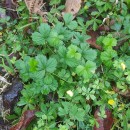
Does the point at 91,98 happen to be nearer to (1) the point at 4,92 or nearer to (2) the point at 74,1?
(1) the point at 4,92

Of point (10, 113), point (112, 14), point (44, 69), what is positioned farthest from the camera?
point (112, 14)

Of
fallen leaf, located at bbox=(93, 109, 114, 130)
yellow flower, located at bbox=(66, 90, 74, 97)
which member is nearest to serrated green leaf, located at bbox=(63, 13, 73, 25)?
yellow flower, located at bbox=(66, 90, 74, 97)

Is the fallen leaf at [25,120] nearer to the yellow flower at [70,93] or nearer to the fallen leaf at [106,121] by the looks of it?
the yellow flower at [70,93]

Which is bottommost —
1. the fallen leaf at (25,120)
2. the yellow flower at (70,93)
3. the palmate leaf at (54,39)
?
the fallen leaf at (25,120)

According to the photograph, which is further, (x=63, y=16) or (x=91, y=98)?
(x=63, y=16)

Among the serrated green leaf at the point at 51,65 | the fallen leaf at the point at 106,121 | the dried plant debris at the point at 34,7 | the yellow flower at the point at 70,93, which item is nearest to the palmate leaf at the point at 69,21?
the dried plant debris at the point at 34,7

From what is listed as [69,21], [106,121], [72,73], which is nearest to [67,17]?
[69,21]

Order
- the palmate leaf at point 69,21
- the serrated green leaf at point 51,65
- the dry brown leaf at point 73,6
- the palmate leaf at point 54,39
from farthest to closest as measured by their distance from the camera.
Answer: the dry brown leaf at point 73,6 → the palmate leaf at point 69,21 → the palmate leaf at point 54,39 → the serrated green leaf at point 51,65

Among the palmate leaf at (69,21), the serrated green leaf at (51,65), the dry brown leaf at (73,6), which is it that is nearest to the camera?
the serrated green leaf at (51,65)

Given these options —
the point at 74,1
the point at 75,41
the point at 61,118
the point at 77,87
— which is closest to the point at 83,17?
the point at 74,1
